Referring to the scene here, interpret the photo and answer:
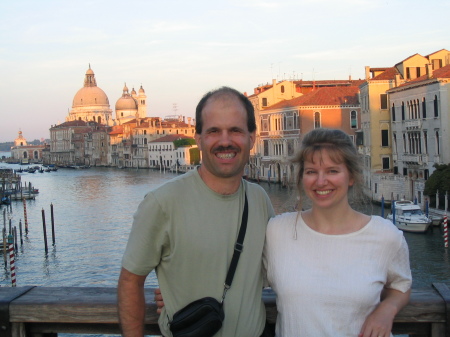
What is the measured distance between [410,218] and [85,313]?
11660 millimetres

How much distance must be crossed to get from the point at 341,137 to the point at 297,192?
199 millimetres

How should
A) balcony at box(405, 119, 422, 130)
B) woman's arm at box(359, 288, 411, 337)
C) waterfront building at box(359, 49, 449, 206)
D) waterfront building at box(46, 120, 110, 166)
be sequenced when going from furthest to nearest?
waterfront building at box(46, 120, 110, 166) < balcony at box(405, 119, 422, 130) < waterfront building at box(359, 49, 449, 206) < woman's arm at box(359, 288, 411, 337)

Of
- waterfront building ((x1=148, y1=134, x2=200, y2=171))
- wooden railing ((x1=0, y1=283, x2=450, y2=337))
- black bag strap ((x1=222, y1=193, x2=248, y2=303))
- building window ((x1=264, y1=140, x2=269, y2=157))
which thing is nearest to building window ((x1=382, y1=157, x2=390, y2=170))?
building window ((x1=264, y1=140, x2=269, y2=157))

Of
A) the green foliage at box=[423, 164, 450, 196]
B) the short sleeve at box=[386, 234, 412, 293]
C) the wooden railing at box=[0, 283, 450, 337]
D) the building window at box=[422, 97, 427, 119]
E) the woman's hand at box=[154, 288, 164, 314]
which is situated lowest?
the green foliage at box=[423, 164, 450, 196]

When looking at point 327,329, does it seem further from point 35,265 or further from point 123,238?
point 123,238

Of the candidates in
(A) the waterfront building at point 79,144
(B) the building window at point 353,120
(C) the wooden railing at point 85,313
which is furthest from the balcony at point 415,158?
(A) the waterfront building at point 79,144

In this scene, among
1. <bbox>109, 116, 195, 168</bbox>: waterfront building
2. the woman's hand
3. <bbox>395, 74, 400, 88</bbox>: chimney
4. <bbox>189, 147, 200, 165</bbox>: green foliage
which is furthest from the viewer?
<bbox>109, 116, 195, 168</bbox>: waterfront building

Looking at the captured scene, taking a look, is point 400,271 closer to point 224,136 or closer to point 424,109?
point 224,136

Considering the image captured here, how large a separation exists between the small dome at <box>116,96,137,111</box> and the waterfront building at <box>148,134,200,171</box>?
22425 millimetres

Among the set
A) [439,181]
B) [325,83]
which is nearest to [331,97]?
[325,83]

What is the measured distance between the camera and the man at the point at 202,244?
1481 mm

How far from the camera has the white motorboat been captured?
488 inches

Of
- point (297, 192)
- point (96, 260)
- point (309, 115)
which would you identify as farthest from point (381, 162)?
point (297, 192)

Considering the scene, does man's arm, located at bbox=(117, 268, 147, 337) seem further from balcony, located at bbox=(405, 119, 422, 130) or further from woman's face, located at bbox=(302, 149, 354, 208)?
balcony, located at bbox=(405, 119, 422, 130)
